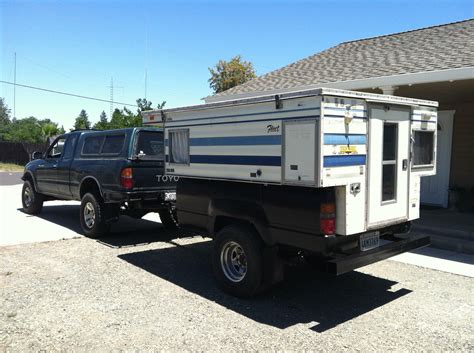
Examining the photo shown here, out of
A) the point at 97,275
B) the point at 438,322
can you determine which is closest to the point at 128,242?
the point at 97,275

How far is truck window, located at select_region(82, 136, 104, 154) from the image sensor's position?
8.78m

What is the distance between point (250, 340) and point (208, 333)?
1.43 ft

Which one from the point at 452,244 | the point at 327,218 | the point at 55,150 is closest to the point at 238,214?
the point at 327,218

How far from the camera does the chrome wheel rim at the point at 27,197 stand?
453 inches

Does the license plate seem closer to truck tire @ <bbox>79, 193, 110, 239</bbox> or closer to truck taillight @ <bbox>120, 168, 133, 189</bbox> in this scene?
truck taillight @ <bbox>120, 168, 133, 189</bbox>

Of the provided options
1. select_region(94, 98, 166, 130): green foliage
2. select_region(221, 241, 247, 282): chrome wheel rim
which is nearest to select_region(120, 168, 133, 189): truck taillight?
select_region(221, 241, 247, 282): chrome wheel rim

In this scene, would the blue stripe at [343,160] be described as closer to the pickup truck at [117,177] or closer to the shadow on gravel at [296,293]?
the shadow on gravel at [296,293]

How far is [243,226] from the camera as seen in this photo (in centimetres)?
544

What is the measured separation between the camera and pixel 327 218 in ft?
14.8

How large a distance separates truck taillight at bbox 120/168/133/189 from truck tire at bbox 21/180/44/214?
15.2 ft

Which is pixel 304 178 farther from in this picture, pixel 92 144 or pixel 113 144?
pixel 92 144

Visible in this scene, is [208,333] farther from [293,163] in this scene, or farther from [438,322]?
[438,322]

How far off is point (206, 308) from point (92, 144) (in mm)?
5227

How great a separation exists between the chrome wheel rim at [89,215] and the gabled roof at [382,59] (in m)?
6.12
